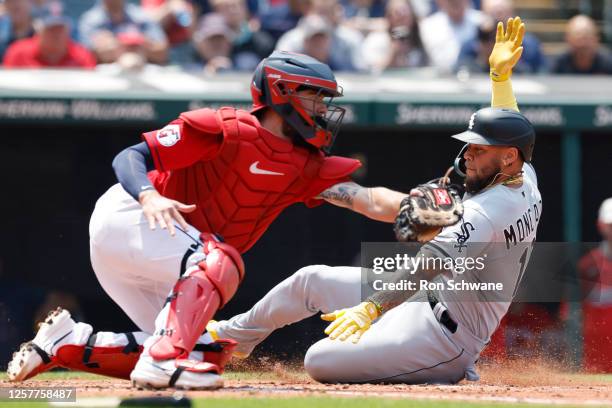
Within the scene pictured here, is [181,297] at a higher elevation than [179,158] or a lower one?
lower

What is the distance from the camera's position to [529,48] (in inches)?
362

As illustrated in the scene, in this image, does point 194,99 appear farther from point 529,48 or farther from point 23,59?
point 529,48

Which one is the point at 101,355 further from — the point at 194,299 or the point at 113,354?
the point at 194,299

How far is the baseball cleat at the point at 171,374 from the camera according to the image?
416cm

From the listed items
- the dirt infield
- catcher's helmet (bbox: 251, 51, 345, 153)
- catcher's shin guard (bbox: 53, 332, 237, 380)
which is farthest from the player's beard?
catcher's shin guard (bbox: 53, 332, 237, 380)

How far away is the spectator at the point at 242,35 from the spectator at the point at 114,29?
0.56m

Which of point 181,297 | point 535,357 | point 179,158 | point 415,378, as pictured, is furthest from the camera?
point 535,357

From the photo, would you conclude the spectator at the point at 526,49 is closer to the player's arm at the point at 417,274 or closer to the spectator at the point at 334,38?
the spectator at the point at 334,38

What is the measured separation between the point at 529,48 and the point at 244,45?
2371 mm

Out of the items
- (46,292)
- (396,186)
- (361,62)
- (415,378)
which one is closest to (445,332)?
(415,378)

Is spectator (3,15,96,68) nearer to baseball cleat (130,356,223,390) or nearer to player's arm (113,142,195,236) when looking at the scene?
player's arm (113,142,195,236)

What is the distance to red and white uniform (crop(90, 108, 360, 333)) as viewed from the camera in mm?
4590

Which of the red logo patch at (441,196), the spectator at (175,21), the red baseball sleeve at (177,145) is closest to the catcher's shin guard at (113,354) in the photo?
the red baseball sleeve at (177,145)

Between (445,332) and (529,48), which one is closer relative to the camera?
(445,332)
